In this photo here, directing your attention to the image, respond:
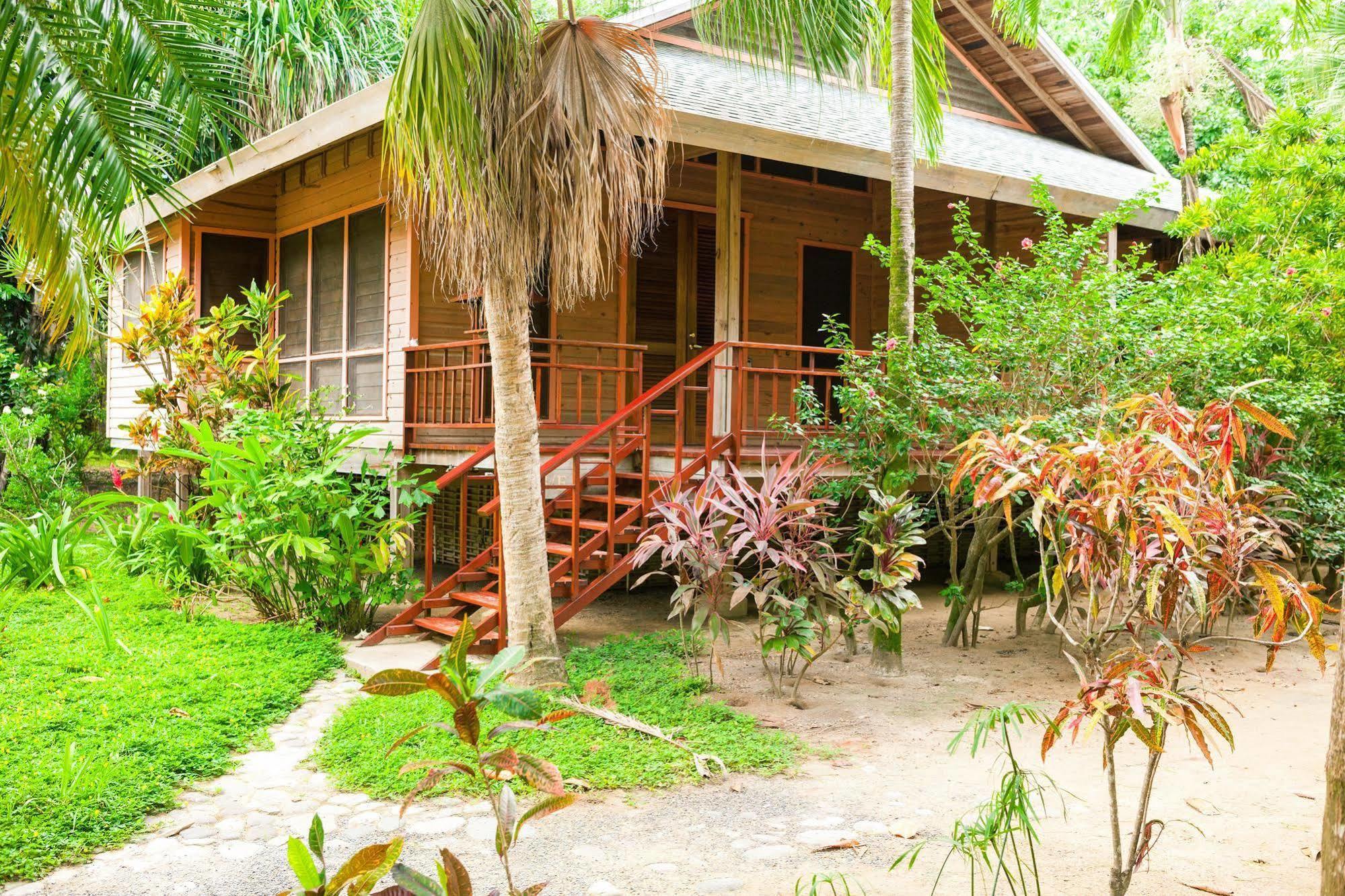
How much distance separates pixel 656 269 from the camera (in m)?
11.2

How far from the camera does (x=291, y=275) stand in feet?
39.9

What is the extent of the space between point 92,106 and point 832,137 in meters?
5.66

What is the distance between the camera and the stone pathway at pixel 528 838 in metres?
3.74

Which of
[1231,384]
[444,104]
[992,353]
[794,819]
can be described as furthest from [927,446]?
[444,104]

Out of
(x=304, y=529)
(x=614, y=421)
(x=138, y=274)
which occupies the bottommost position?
(x=304, y=529)

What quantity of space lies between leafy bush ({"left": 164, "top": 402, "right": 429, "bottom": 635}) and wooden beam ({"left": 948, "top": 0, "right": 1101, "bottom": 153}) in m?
8.65

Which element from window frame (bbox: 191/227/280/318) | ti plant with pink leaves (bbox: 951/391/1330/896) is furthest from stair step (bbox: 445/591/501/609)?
window frame (bbox: 191/227/280/318)

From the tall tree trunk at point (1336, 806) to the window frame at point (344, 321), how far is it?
7773 millimetres

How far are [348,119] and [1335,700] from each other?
25.6 ft

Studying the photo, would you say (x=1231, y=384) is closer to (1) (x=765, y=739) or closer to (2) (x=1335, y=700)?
(1) (x=765, y=739)

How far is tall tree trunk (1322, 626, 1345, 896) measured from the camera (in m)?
Answer: 2.71

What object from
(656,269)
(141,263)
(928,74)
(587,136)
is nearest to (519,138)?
(587,136)

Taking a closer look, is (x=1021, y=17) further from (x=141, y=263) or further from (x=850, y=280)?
(x=141, y=263)

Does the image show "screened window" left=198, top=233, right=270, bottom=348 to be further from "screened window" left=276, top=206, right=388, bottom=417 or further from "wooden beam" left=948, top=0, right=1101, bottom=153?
"wooden beam" left=948, top=0, right=1101, bottom=153
